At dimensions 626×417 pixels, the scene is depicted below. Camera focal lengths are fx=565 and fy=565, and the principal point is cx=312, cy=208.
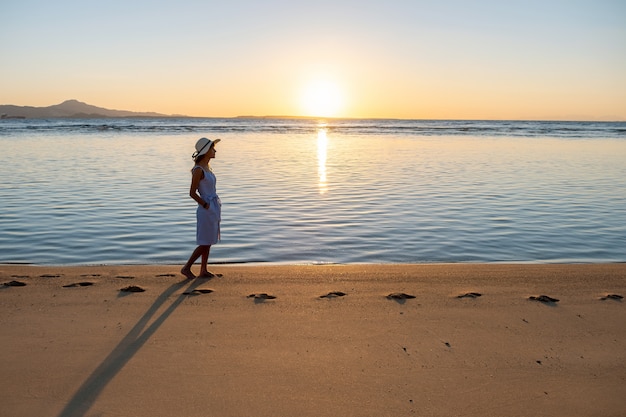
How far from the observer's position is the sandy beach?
3.60 m

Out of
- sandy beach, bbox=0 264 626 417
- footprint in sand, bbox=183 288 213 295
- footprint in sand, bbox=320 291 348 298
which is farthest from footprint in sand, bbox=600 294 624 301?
footprint in sand, bbox=183 288 213 295

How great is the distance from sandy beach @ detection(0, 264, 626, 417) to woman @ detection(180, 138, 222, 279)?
0.28m

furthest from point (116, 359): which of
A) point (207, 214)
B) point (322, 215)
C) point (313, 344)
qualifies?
point (322, 215)

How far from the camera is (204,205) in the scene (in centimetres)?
668

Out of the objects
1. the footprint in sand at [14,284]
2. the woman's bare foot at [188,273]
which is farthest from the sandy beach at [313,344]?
the woman's bare foot at [188,273]

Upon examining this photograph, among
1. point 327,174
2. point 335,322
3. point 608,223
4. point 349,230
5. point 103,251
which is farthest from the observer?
point 327,174

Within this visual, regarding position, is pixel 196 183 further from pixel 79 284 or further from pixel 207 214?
pixel 79 284

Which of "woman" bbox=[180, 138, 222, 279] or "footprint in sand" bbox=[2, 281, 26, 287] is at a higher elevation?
"woman" bbox=[180, 138, 222, 279]

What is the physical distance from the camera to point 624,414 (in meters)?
3.47

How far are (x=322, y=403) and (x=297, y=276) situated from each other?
3.09 meters

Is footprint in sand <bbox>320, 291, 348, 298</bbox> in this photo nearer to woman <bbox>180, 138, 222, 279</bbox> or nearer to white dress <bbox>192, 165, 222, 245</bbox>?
woman <bbox>180, 138, 222, 279</bbox>

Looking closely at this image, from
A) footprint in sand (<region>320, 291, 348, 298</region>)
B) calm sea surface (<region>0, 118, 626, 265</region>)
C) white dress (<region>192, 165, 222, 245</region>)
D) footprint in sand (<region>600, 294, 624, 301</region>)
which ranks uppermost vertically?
white dress (<region>192, 165, 222, 245</region>)

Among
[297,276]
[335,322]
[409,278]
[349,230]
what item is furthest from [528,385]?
[349,230]

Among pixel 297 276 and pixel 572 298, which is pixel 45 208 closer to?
pixel 297 276
